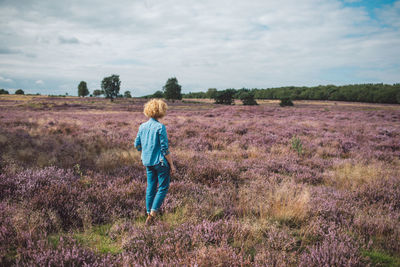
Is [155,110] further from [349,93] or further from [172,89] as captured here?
[349,93]

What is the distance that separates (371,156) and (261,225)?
7503 mm

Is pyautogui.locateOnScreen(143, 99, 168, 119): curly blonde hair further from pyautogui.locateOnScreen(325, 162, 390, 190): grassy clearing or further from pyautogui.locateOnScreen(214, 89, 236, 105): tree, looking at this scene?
pyautogui.locateOnScreen(214, 89, 236, 105): tree

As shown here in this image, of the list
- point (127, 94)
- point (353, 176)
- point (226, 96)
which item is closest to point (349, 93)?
point (226, 96)

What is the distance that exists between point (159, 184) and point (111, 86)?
84.5m

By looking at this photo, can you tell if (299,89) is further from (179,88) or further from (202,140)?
(202,140)

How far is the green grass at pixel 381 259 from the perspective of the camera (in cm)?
262

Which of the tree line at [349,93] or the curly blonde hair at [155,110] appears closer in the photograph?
the curly blonde hair at [155,110]

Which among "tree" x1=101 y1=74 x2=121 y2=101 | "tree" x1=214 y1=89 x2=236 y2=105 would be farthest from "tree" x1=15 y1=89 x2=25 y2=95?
"tree" x1=214 y1=89 x2=236 y2=105

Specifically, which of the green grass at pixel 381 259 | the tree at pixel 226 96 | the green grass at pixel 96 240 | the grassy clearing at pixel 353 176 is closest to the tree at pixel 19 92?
the tree at pixel 226 96

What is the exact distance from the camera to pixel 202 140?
32.1 feet

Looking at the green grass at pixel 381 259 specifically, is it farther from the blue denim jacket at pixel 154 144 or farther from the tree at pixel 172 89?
the tree at pixel 172 89

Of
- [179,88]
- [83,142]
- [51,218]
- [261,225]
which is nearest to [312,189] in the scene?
[261,225]

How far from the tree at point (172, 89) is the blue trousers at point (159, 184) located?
80.5 m

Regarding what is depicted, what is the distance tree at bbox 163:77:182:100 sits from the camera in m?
81.6
